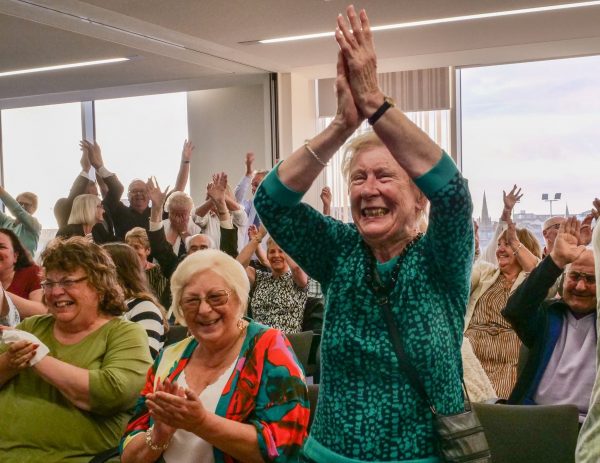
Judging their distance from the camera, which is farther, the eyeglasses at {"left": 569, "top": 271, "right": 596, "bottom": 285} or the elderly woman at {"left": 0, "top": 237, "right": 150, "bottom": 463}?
the eyeglasses at {"left": 569, "top": 271, "right": 596, "bottom": 285}

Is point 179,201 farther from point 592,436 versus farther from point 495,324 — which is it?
point 592,436

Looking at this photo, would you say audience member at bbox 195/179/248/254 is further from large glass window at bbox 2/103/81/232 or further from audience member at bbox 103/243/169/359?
audience member at bbox 103/243/169/359

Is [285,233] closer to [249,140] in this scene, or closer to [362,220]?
[362,220]

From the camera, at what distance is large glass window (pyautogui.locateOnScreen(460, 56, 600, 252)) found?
8859mm

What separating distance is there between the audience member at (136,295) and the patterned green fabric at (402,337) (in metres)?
2.02

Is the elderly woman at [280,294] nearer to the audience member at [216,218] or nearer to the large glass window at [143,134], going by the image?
the audience member at [216,218]

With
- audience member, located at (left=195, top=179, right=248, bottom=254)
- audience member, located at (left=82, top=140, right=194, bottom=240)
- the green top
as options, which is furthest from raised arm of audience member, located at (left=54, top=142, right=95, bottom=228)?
the green top

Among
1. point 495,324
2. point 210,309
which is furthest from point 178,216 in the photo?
point 210,309

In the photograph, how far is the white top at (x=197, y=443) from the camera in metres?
2.14

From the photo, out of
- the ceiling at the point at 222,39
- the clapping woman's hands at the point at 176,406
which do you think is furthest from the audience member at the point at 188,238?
the clapping woman's hands at the point at 176,406

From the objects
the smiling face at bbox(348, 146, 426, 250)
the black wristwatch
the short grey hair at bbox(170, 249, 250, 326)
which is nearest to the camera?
the black wristwatch

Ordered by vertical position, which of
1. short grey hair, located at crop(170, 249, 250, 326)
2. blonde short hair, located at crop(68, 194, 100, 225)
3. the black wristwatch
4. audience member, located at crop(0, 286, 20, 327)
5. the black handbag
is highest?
the black wristwatch

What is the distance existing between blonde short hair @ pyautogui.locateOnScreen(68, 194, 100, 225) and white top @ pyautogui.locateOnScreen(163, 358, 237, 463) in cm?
425

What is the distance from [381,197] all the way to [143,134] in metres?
8.05
